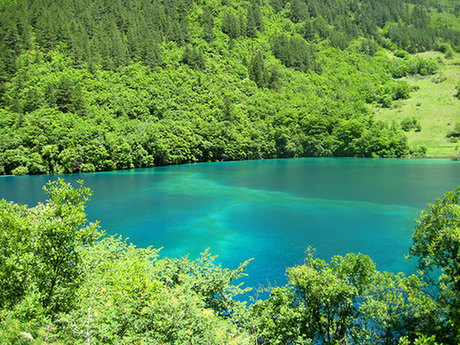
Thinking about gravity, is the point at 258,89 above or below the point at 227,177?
above

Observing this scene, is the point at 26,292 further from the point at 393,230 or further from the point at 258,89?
the point at 258,89

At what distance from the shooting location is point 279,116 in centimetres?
13612

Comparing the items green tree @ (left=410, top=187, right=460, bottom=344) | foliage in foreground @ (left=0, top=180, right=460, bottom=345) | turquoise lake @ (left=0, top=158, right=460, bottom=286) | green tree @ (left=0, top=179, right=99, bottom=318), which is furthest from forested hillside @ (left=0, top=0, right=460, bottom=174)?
green tree @ (left=410, top=187, right=460, bottom=344)

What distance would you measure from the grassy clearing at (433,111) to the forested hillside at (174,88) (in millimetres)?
6233

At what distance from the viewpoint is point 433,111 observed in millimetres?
130750

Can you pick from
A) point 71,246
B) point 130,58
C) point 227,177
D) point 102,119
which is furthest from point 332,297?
point 130,58

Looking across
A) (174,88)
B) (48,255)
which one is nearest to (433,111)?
(174,88)

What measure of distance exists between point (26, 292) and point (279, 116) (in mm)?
130500

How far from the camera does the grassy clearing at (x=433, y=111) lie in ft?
369

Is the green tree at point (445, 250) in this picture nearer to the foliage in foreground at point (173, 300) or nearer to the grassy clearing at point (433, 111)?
the foliage in foreground at point (173, 300)

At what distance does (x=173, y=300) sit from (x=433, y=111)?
486 ft

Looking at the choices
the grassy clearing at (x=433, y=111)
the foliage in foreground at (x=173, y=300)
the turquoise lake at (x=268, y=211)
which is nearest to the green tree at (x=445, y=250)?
the foliage in foreground at (x=173, y=300)

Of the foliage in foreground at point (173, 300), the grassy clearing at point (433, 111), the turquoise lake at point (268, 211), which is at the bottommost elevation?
the turquoise lake at point (268, 211)

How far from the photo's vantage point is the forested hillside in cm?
9600
